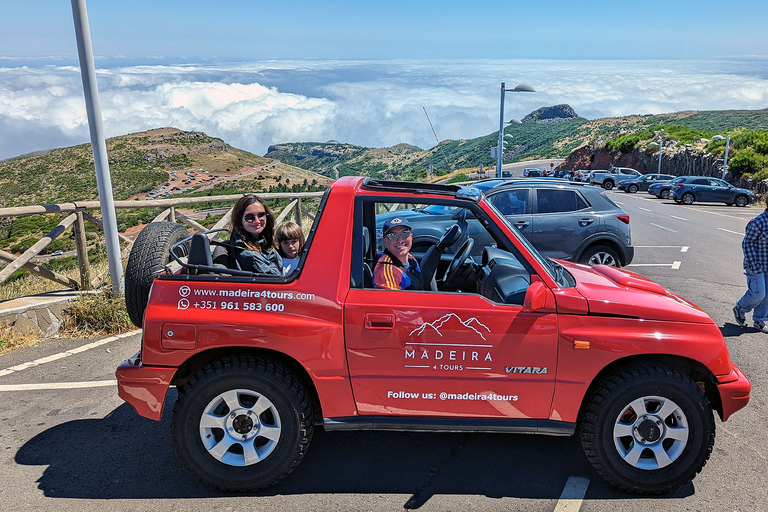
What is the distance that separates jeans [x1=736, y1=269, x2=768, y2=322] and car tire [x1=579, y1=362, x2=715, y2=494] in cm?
409

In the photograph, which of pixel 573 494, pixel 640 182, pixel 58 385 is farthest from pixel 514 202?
pixel 640 182

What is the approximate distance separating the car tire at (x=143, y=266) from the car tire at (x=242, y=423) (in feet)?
4.02

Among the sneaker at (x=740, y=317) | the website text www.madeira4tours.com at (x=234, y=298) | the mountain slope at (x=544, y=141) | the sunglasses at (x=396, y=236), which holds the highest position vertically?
the sunglasses at (x=396, y=236)

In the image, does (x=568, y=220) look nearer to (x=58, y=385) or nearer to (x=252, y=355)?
(x=252, y=355)

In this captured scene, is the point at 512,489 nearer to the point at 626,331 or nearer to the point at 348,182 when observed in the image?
the point at 626,331

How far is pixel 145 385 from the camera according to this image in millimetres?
3502

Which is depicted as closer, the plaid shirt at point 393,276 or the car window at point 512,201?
the plaid shirt at point 393,276

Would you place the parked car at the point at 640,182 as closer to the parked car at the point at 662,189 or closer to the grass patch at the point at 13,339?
the parked car at the point at 662,189

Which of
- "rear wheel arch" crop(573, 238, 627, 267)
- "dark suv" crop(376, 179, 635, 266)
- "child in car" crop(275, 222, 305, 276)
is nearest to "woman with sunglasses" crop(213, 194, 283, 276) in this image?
"child in car" crop(275, 222, 305, 276)

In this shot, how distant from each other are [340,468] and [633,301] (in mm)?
2183

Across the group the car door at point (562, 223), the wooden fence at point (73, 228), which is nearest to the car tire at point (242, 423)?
the wooden fence at point (73, 228)

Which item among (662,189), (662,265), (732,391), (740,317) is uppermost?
(732,391)

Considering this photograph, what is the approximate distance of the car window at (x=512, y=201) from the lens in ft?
31.7

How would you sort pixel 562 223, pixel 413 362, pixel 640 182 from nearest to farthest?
pixel 413 362
pixel 562 223
pixel 640 182
